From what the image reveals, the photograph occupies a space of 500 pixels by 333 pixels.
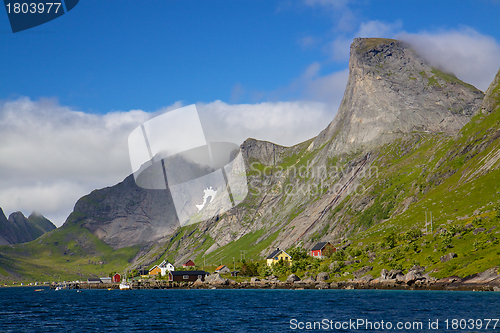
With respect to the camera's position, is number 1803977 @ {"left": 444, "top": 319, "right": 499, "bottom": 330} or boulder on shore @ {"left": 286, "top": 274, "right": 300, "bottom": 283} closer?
number 1803977 @ {"left": 444, "top": 319, "right": 499, "bottom": 330}

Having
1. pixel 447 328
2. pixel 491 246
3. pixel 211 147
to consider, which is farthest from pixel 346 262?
pixel 211 147

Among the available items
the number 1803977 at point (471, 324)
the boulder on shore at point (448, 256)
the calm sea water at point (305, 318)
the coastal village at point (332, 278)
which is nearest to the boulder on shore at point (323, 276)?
the coastal village at point (332, 278)

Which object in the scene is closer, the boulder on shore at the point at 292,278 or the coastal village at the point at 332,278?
the coastal village at the point at 332,278

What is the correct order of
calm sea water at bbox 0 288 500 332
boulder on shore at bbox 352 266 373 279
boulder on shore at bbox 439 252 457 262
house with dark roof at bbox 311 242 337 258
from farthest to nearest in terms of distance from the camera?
1. house with dark roof at bbox 311 242 337 258
2. boulder on shore at bbox 352 266 373 279
3. boulder on shore at bbox 439 252 457 262
4. calm sea water at bbox 0 288 500 332

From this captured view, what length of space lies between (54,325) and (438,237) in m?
109

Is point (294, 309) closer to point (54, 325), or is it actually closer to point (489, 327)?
point (489, 327)

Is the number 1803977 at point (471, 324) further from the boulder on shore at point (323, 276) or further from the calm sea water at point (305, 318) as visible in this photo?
the boulder on shore at point (323, 276)

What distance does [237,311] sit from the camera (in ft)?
252

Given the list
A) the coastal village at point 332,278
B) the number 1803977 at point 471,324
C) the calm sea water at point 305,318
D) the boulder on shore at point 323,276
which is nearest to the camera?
the number 1803977 at point 471,324

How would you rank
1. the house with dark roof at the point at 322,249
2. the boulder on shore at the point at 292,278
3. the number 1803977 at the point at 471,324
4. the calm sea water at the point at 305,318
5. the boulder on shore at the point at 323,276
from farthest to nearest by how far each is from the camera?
the house with dark roof at the point at 322,249 → the boulder on shore at the point at 292,278 → the boulder on shore at the point at 323,276 → the calm sea water at the point at 305,318 → the number 1803977 at the point at 471,324

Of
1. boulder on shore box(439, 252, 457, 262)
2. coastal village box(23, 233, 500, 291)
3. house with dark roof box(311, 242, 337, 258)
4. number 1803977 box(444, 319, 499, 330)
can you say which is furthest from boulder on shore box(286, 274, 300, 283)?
number 1803977 box(444, 319, 499, 330)

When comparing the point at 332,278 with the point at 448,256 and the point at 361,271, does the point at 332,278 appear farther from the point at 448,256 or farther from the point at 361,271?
the point at 448,256

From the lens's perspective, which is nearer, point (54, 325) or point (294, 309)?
point (54, 325)

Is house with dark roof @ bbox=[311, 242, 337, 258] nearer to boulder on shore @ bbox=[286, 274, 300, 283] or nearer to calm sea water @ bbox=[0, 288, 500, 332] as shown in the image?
boulder on shore @ bbox=[286, 274, 300, 283]
